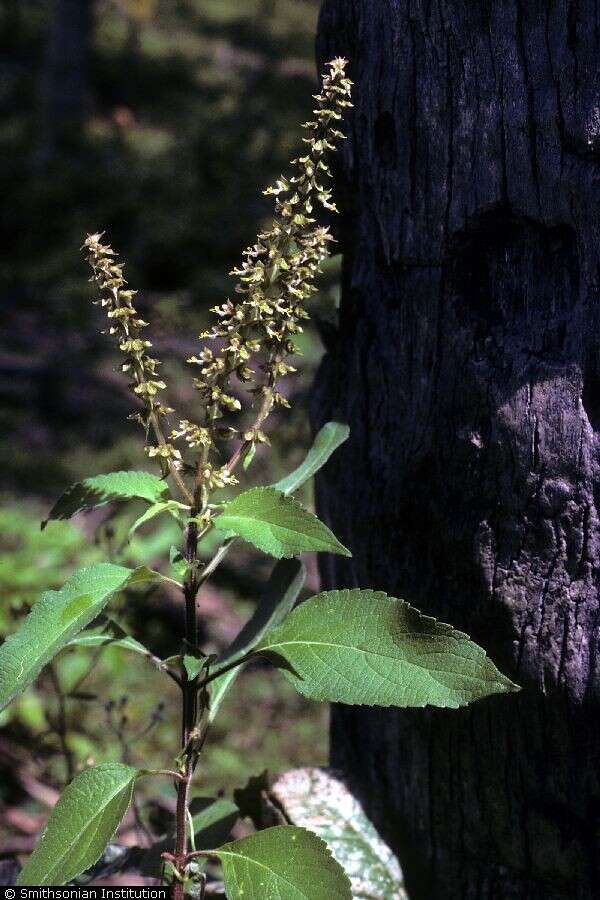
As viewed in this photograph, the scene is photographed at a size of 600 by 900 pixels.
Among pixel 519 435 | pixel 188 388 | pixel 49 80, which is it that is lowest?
pixel 519 435

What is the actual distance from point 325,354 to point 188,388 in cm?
378

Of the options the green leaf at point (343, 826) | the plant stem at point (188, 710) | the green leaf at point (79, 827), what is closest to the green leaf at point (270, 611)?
the plant stem at point (188, 710)

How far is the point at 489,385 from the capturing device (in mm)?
1711

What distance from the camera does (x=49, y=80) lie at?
11195mm

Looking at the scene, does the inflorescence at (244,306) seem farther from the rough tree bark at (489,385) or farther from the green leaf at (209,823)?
the green leaf at (209,823)

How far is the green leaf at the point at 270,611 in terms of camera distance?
182 cm

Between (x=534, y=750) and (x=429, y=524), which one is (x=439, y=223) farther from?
(x=534, y=750)

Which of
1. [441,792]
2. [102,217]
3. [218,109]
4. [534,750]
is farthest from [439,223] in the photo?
[218,109]

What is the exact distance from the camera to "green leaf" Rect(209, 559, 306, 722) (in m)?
1.82

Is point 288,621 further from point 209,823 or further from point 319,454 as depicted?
point 209,823

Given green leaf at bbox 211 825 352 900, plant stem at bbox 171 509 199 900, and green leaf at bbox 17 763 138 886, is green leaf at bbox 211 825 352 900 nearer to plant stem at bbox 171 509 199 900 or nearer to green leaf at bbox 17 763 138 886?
plant stem at bbox 171 509 199 900

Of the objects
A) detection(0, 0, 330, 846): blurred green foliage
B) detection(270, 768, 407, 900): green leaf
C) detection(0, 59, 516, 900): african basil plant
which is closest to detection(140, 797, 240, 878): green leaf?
detection(270, 768, 407, 900): green leaf

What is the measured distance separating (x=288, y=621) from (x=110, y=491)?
39cm

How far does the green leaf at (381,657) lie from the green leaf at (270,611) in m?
0.27
